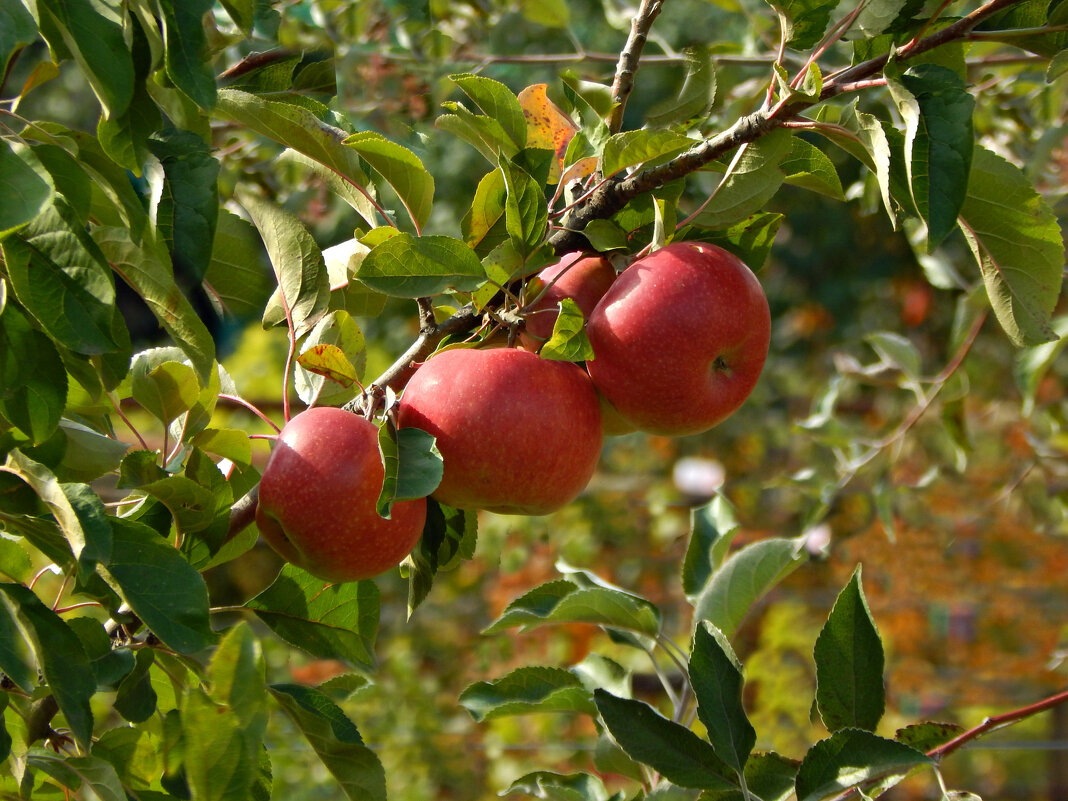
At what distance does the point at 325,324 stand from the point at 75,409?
0.22 m

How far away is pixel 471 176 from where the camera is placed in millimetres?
3928

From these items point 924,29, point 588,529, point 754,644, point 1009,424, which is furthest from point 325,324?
point 1009,424

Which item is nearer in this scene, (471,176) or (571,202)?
(571,202)

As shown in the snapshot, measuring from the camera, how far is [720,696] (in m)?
0.63

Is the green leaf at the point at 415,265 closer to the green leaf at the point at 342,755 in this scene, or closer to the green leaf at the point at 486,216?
the green leaf at the point at 486,216

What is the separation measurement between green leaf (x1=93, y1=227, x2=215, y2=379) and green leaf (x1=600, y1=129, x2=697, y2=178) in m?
0.24

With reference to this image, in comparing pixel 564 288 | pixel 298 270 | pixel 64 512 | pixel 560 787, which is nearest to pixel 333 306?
pixel 298 270

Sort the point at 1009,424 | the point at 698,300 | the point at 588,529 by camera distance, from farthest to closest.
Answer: the point at 1009,424, the point at 588,529, the point at 698,300

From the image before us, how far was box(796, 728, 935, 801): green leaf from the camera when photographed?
0.56 metres

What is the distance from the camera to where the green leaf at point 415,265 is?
0.58 metres

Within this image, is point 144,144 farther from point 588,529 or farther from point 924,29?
point 588,529

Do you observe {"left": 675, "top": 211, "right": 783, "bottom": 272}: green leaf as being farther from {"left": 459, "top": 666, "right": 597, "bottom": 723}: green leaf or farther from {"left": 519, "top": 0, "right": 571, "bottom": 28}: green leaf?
{"left": 519, "top": 0, "right": 571, "bottom": 28}: green leaf

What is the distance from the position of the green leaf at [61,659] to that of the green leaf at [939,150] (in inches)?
18.2

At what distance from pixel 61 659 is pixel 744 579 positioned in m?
0.49
